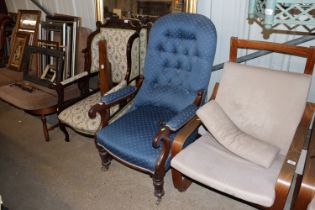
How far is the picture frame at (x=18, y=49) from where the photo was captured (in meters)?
3.40

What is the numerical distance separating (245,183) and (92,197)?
3.79 feet

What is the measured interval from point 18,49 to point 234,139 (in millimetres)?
3072

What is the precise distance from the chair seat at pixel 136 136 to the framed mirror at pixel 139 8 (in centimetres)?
88

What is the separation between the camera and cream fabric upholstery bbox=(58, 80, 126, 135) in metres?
2.22

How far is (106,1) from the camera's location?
2.68 metres

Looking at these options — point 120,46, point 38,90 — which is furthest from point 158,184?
point 38,90

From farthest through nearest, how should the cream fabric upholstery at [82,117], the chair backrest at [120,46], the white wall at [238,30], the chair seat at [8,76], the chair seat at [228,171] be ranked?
1. the chair seat at [8,76]
2. the chair backrest at [120,46]
3. the cream fabric upholstery at [82,117]
4. the white wall at [238,30]
5. the chair seat at [228,171]

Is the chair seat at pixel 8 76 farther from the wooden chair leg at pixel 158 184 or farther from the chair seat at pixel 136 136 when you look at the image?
the wooden chair leg at pixel 158 184

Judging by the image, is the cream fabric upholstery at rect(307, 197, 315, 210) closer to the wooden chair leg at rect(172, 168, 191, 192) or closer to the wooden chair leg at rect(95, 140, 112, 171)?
the wooden chair leg at rect(172, 168, 191, 192)

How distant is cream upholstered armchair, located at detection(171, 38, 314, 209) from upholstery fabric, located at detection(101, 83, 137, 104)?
627 mm

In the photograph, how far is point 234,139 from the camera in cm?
169

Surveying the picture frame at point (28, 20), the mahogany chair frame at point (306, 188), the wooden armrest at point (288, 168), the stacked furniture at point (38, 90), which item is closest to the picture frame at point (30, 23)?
the picture frame at point (28, 20)

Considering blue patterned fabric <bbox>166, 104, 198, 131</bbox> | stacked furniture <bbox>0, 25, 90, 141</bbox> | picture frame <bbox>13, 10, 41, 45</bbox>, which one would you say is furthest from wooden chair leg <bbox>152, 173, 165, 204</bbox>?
picture frame <bbox>13, 10, 41, 45</bbox>

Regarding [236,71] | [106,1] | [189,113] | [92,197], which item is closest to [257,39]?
[236,71]
